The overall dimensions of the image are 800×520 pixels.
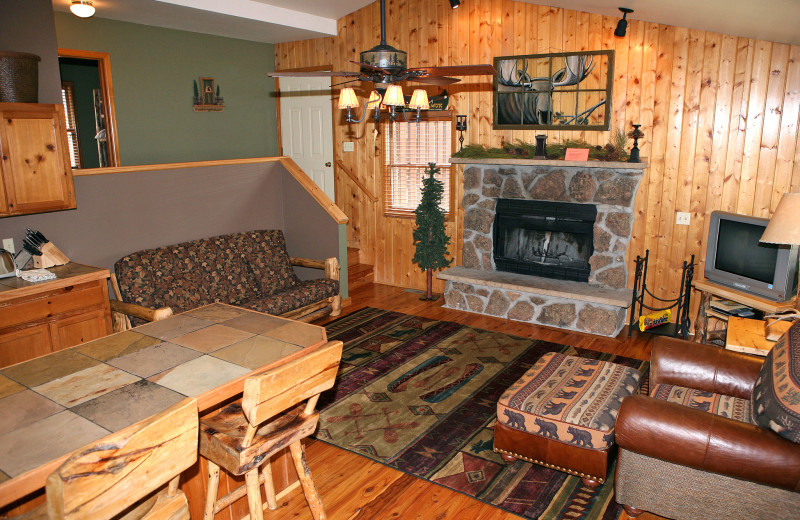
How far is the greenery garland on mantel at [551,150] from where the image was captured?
16.2ft

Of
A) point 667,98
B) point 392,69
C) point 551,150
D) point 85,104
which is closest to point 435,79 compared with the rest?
point 392,69

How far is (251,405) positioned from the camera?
1877mm

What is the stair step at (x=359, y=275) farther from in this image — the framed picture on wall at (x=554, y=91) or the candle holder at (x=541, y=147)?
the candle holder at (x=541, y=147)

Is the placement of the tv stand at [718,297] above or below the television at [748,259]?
below

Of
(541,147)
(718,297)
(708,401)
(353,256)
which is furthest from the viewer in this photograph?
(353,256)

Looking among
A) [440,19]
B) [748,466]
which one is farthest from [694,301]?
[440,19]

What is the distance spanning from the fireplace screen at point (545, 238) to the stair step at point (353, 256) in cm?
187

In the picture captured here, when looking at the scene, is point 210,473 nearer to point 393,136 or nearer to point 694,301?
point 694,301

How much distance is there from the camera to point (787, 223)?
3.06m

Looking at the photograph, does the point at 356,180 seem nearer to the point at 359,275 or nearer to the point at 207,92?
the point at 359,275

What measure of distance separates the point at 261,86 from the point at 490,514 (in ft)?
19.6

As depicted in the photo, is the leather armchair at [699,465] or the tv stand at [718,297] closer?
the leather armchair at [699,465]

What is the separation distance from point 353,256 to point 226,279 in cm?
211

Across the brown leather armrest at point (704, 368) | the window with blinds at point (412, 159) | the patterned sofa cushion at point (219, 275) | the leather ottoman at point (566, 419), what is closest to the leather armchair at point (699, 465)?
the leather ottoman at point (566, 419)
